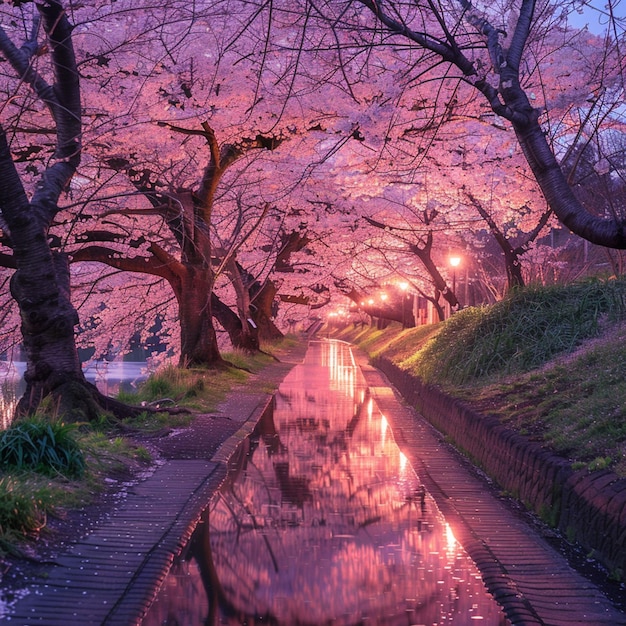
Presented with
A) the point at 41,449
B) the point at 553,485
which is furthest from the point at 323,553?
the point at 41,449

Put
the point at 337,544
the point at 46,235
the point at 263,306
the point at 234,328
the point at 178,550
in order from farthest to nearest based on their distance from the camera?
the point at 263,306
the point at 234,328
the point at 46,235
the point at 337,544
the point at 178,550

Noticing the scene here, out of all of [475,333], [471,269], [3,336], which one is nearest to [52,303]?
[475,333]

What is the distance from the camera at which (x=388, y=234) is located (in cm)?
3569

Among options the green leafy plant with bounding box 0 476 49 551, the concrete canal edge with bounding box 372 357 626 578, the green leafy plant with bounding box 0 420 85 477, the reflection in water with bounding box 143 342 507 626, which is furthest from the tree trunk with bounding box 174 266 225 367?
the green leafy plant with bounding box 0 476 49 551

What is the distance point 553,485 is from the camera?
28.1ft

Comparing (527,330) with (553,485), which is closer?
(553,485)

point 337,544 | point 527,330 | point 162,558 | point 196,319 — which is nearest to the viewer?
point 162,558

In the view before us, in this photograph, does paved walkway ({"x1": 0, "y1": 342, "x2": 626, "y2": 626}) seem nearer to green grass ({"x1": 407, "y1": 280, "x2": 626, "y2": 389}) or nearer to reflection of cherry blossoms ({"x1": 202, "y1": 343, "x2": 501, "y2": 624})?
reflection of cherry blossoms ({"x1": 202, "y1": 343, "x2": 501, "y2": 624})

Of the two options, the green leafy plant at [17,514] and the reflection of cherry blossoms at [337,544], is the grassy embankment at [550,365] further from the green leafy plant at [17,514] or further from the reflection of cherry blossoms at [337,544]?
the green leafy plant at [17,514]

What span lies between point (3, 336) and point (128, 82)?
10.1 m

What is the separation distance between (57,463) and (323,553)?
3.00 metres

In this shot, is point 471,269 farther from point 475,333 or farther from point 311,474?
point 311,474

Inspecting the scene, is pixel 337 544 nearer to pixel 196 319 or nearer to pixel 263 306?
pixel 196 319

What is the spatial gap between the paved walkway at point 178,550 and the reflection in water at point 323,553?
6.3 inches
